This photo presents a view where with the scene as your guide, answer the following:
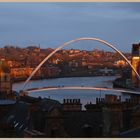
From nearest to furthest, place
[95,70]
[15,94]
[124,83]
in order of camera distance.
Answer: [15,94] < [95,70] < [124,83]

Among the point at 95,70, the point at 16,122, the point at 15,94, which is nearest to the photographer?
the point at 16,122

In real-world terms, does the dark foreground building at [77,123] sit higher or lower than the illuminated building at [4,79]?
lower

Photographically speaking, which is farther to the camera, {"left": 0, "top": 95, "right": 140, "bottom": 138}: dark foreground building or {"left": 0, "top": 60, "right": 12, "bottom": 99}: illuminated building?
{"left": 0, "top": 60, "right": 12, "bottom": 99}: illuminated building

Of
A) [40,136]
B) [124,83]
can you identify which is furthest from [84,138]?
[124,83]

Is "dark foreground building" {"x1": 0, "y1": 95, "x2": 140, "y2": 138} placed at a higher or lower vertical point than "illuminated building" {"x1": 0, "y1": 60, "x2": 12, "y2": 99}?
lower

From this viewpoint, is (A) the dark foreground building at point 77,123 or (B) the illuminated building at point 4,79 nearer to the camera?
(A) the dark foreground building at point 77,123

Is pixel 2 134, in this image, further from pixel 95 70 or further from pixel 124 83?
pixel 124 83

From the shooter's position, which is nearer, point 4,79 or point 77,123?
point 77,123

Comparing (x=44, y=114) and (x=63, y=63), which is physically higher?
(x=63, y=63)

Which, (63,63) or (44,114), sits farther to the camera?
(63,63)

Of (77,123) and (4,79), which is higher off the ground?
(4,79)
